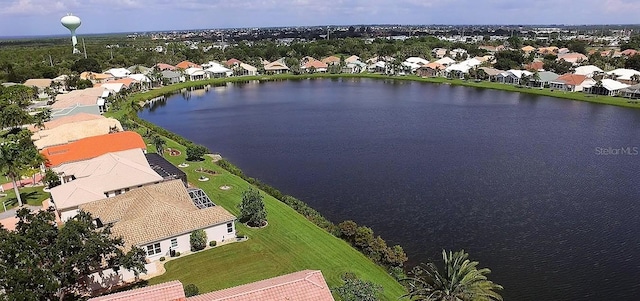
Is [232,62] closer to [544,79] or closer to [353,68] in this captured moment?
[353,68]

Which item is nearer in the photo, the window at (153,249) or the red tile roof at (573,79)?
the window at (153,249)

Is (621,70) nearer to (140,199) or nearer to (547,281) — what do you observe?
(547,281)

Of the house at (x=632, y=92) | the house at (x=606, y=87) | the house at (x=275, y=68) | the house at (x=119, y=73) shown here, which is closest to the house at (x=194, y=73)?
the house at (x=119, y=73)

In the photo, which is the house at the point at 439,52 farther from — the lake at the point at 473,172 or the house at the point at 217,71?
the house at the point at 217,71

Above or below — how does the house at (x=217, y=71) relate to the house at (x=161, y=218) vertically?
above

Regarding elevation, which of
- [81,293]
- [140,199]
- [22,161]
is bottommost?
[81,293]

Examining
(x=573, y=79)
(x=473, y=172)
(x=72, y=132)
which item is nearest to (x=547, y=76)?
(x=573, y=79)

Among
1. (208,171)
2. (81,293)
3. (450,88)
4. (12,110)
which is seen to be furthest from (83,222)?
(450,88)
